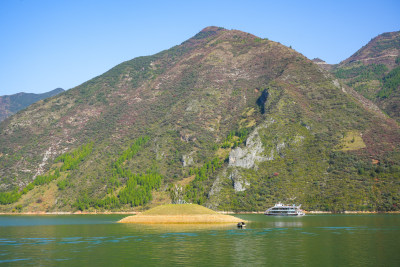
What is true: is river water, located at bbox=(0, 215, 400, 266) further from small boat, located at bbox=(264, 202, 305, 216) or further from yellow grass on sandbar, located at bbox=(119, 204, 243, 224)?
small boat, located at bbox=(264, 202, 305, 216)

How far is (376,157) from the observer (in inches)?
7530

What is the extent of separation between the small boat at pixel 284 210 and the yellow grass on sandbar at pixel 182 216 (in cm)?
4621

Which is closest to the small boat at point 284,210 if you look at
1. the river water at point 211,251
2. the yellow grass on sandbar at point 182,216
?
the yellow grass on sandbar at point 182,216

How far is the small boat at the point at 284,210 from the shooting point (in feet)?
544

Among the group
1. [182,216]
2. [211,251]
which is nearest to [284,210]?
[182,216]

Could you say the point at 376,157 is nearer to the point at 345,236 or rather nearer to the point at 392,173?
the point at 392,173

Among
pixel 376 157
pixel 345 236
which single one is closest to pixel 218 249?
pixel 345 236

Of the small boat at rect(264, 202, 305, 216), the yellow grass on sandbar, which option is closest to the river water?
the yellow grass on sandbar

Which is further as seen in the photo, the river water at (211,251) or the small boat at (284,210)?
the small boat at (284,210)

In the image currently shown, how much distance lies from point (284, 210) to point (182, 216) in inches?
2353

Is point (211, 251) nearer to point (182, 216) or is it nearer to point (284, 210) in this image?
point (182, 216)

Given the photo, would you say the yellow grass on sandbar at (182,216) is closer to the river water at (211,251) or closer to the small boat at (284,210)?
the river water at (211,251)

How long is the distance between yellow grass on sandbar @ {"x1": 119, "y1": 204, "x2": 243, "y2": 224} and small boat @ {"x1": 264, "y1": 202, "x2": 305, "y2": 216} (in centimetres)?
4621

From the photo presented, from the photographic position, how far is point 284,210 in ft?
551
